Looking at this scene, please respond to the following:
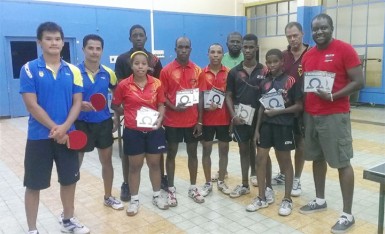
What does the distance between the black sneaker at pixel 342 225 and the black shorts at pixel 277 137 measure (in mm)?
738

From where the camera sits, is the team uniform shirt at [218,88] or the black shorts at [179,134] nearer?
the black shorts at [179,134]

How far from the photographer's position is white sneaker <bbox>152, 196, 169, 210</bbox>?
3.50 metres

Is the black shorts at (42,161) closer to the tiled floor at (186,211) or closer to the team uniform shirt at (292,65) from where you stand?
the tiled floor at (186,211)

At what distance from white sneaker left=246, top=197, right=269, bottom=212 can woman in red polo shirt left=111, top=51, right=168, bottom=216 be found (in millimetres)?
1001

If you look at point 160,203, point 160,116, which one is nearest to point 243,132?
point 160,116

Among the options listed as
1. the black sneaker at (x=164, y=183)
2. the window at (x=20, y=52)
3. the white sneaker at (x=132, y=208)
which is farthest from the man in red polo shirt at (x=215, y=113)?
the window at (x=20, y=52)

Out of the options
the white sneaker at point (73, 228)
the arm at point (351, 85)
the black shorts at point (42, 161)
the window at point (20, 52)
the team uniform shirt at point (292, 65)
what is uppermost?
the window at point (20, 52)

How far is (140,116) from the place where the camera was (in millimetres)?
3201

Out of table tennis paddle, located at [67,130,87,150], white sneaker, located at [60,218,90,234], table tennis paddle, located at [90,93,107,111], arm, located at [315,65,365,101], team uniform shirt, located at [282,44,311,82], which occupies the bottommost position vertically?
white sneaker, located at [60,218,90,234]

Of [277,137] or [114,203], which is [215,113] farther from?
[114,203]

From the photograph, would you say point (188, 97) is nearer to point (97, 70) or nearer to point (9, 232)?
point (97, 70)

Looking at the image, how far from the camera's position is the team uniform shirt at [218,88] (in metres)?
3.66

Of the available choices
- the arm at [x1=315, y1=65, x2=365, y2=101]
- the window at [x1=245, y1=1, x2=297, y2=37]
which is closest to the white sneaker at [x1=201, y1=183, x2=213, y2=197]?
the arm at [x1=315, y1=65, x2=365, y2=101]

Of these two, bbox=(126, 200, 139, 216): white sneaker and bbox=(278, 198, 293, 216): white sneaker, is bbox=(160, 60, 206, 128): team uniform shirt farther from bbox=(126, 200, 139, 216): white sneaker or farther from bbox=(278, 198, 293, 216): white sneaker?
bbox=(278, 198, 293, 216): white sneaker
